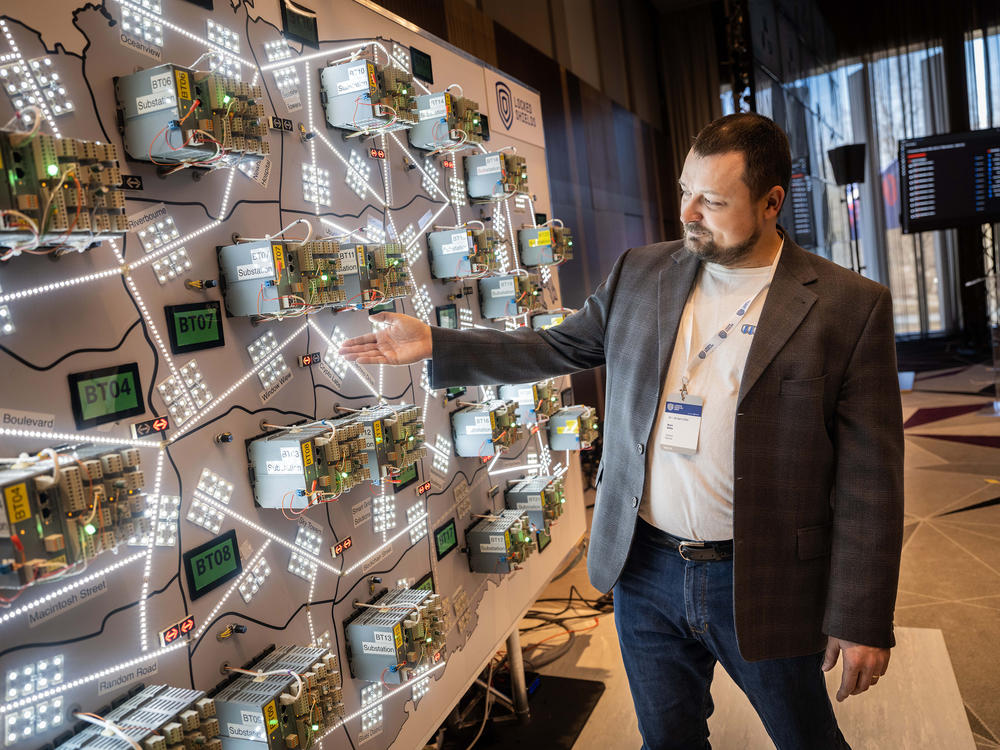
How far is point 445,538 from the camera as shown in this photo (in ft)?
8.28

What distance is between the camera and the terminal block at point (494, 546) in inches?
104

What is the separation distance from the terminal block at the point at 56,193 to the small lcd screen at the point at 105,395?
223 mm

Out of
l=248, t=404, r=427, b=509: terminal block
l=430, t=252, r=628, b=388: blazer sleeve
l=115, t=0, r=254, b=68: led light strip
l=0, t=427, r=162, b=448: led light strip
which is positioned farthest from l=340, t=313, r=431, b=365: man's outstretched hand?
l=115, t=0, r=254, b=68: led light strip

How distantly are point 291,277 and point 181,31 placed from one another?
1.74 ft

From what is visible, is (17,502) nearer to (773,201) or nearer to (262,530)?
(262,530)

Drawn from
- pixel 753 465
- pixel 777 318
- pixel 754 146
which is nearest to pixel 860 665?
pixel 753 465

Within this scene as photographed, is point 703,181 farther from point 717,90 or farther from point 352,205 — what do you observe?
point 717,90

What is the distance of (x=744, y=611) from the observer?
1.62 meters

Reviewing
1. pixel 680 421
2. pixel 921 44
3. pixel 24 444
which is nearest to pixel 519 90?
pixel 680 421

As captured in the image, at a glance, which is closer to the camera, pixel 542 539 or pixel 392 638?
pixel 392 638

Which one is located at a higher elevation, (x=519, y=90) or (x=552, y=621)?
(x=519, y=90)

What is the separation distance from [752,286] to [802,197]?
565cm

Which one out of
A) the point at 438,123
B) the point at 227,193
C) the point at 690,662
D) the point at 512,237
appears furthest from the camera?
the point at 512,237

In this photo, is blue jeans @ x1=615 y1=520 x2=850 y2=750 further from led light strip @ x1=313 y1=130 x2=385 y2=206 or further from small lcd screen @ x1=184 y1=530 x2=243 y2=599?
led light strip @ x1=313 y1=130 x2=385 y2=206
